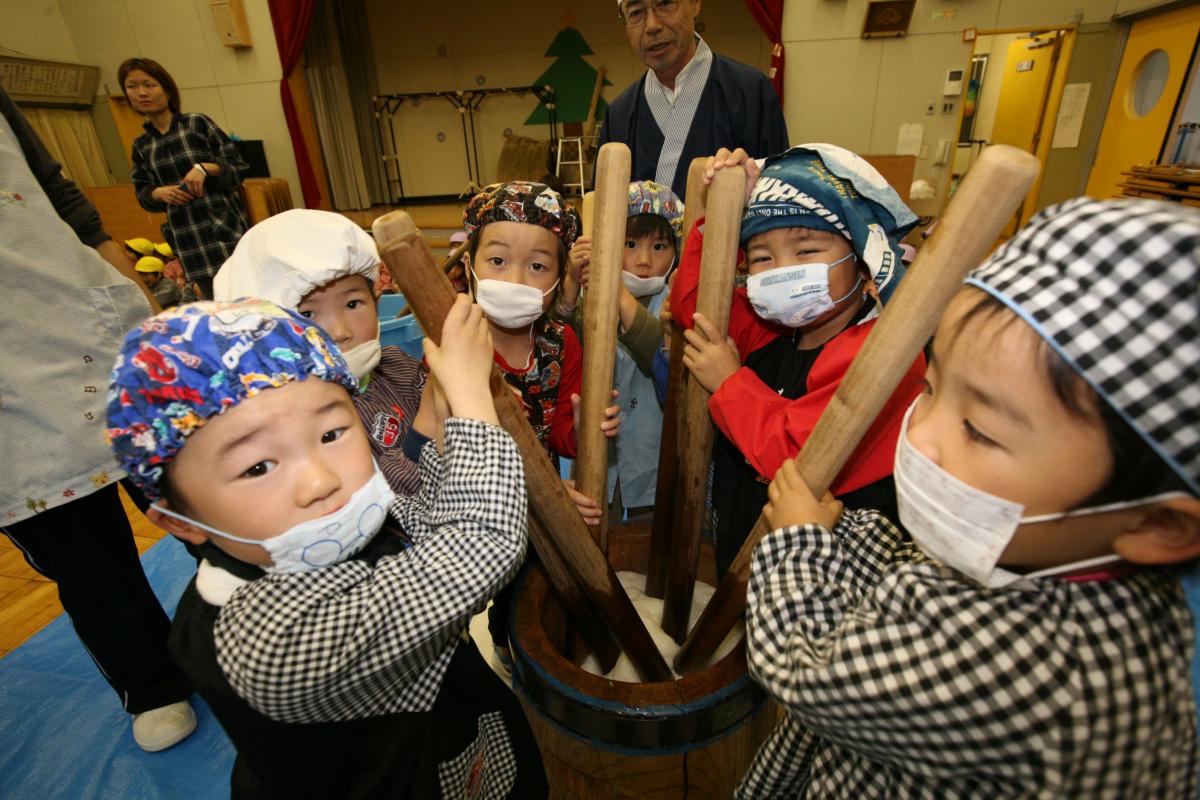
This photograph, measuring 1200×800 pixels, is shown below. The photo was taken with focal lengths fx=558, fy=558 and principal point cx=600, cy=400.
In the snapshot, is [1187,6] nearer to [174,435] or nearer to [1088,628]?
[1088,628]

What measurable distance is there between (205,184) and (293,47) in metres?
3.88

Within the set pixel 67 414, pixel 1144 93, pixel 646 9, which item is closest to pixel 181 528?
pixel 67 414

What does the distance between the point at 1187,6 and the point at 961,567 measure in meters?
5.55

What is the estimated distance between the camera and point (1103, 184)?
470 cm

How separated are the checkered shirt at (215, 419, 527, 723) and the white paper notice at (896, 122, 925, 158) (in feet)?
18.5

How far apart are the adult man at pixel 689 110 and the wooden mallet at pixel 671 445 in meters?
1.31

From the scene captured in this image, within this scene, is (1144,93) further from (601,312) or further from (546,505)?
(546,505)

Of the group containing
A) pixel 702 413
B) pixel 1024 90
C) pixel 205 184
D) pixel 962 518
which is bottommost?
pixel 702 413

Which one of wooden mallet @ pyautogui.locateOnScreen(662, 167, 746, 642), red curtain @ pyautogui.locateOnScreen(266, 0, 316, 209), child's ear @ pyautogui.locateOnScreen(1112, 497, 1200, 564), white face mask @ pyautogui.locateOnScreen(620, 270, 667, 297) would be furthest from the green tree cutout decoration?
child's ear @ pyautogui.locateOnScreen(1112, 497, 1200, 564)

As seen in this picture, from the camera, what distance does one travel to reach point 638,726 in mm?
756

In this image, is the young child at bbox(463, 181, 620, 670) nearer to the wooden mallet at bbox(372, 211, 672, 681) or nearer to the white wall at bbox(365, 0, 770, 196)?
the wooden mallet at bbox(372, 211, 672, 681)

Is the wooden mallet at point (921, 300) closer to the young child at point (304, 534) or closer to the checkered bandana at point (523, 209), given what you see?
the young child at point (304, 534)

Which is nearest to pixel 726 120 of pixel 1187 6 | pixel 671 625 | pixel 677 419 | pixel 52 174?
pixel 677 419

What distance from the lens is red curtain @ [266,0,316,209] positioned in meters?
5.66
